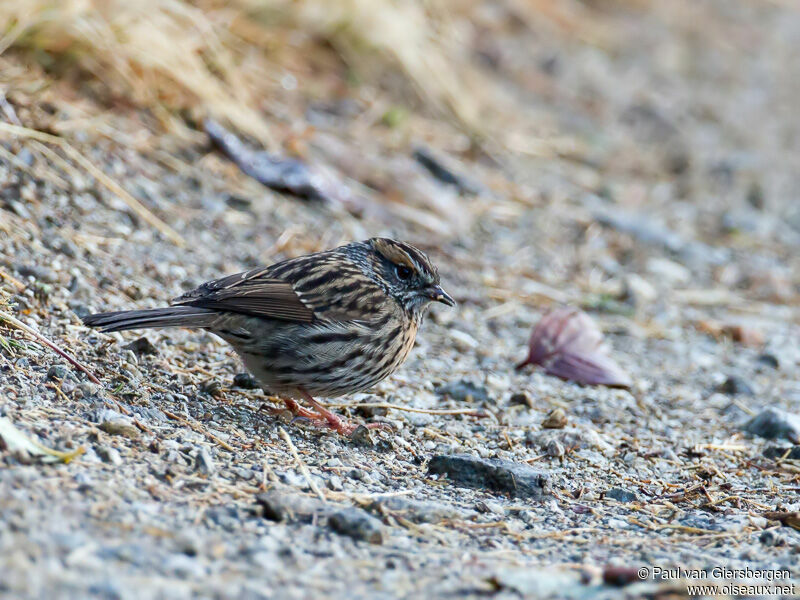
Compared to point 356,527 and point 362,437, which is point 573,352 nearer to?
point 362,437

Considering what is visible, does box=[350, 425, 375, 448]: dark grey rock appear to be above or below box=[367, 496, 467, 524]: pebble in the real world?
above

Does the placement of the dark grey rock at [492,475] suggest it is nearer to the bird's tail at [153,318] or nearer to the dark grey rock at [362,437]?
the dark grey rock at [362,437]

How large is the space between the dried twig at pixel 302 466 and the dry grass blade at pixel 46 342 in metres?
0.81

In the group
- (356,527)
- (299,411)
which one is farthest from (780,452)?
(356,527)

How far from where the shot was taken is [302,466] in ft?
13.7

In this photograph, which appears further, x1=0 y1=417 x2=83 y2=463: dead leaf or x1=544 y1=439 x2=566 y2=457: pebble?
x1=544 y1=439 x2=566 y2=457: pebble

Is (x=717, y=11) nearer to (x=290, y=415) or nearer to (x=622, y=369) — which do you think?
(x=622, y=369)

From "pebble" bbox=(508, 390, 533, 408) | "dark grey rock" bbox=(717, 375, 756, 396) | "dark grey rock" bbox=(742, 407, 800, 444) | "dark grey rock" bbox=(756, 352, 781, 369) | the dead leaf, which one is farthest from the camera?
"dark grey rock" bbox=(756, 352, 781, 369)

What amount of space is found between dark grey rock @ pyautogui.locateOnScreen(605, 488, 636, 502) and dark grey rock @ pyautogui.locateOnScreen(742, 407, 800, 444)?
4.58 feet

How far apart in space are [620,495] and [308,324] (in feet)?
5.30

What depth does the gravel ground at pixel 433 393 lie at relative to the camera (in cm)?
332

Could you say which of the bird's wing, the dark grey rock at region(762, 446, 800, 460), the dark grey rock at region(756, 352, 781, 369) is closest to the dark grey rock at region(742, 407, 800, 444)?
the dark grey rock at region(762, 446, 800, 460)

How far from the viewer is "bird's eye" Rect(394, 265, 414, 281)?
17.7 ft

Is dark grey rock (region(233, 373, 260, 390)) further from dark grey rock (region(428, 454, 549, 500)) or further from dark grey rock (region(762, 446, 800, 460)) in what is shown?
dark grey rock (region(762, 446, 800, 460))
